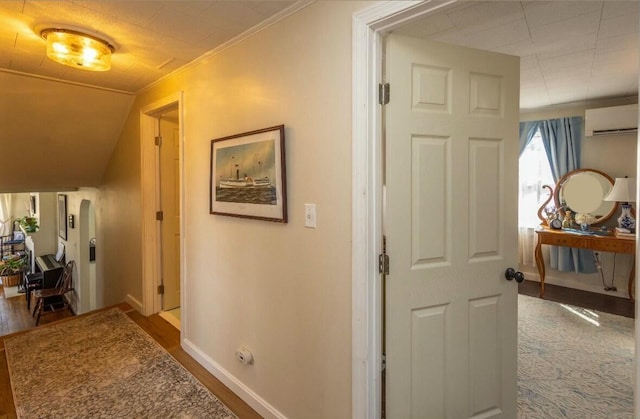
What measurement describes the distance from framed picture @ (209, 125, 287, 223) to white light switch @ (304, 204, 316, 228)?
0.49 ft

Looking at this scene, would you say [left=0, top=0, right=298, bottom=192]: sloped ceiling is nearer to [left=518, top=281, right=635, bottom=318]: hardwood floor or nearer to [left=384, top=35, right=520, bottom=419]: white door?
[left=384, top=35, right=520, bottom=419]: white door

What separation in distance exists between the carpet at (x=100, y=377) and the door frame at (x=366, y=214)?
1.05 m

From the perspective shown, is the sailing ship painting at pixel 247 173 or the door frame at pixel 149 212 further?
the door frame at pixel 149 212

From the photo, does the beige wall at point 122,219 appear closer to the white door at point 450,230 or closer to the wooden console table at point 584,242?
the white door at point 450,230

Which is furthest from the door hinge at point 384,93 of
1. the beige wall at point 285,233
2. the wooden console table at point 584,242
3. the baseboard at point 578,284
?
the baseboard at point 578,284

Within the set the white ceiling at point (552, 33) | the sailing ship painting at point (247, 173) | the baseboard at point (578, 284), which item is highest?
the white ceiling at point (552, 33)

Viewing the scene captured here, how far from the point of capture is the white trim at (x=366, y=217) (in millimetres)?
1377

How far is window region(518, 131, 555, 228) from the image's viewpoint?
4.50m

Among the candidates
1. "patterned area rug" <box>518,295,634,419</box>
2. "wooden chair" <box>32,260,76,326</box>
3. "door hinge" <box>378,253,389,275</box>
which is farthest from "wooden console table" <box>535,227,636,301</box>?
"wooden chair" <box>32,260,76,326</box>

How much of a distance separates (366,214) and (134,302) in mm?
3224

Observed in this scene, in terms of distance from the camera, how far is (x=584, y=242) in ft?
12.3

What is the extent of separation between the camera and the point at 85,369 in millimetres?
2416

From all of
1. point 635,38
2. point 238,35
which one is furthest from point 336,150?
point 635,38

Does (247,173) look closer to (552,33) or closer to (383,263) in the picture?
(383,263)
